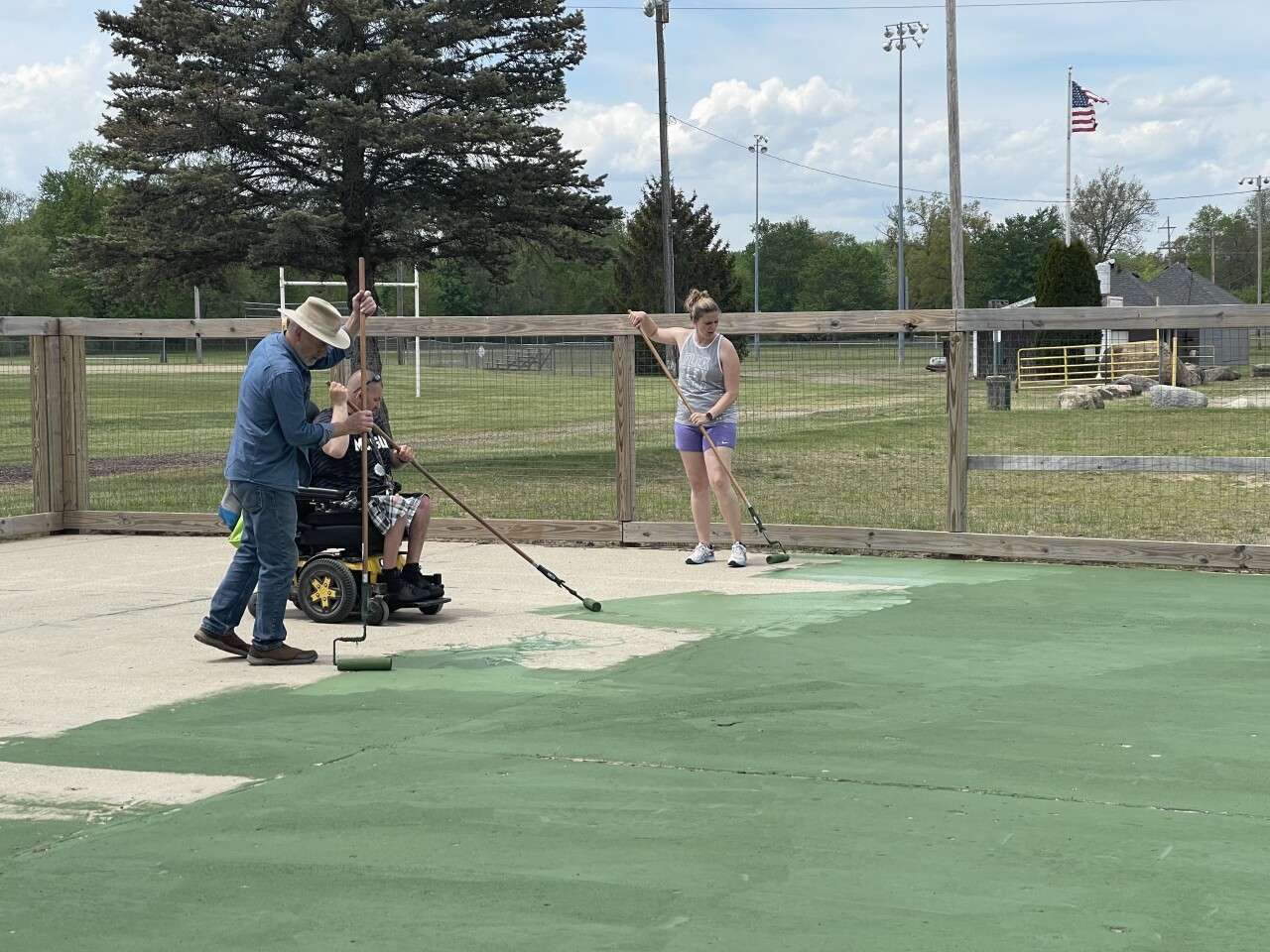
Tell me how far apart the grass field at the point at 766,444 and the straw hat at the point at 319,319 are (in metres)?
4.68

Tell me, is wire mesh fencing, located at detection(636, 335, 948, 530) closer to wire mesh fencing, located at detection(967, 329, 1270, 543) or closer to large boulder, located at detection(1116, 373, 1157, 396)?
wire mesh fencing, located at detection(967, 329, 1270, 543)

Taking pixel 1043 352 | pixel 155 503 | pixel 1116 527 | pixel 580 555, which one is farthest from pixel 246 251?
pixel 1043 352

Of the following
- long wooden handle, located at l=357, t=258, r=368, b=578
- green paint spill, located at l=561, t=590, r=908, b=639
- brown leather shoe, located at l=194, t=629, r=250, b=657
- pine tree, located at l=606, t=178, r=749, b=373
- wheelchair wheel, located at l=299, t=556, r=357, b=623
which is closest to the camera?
brown leather shoe, located at l=194, t=629, r=250, b=657

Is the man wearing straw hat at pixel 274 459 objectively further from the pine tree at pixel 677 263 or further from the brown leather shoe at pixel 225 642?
the pine tree at pixel 677 263

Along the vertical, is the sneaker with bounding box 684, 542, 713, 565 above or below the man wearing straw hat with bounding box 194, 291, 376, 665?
below

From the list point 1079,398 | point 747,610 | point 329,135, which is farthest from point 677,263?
point 747,610

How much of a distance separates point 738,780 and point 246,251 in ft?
45.8

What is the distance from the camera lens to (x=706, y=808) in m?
5.02

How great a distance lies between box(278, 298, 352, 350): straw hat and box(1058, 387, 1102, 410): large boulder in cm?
1555

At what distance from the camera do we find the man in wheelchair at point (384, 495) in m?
8.45

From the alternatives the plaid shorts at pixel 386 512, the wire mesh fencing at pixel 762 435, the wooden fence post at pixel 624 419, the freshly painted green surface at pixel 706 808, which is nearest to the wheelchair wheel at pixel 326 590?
the plaid shorts at pixel 386 512

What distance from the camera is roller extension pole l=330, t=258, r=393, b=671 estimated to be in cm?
731

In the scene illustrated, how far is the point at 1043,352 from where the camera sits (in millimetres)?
32844

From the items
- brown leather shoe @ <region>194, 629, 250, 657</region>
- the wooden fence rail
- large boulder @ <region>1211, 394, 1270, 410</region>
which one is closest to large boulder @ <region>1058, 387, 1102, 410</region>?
large boulder @ <region>1211, 394, 1270, 410</region>
